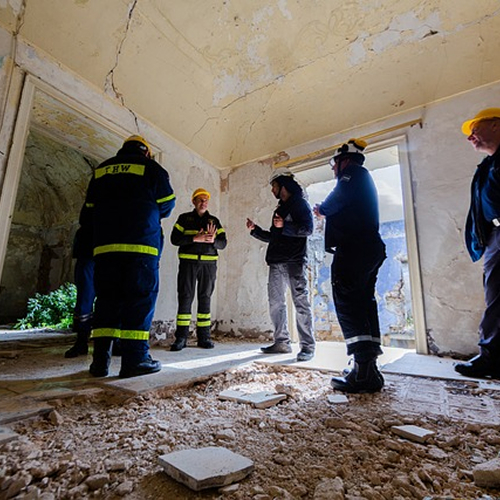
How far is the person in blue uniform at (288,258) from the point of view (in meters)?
2.75

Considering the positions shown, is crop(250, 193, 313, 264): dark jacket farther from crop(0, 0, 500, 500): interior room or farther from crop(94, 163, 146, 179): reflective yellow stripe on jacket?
crop(94, 163, 146, 179): reflective yellow stripe on jacket

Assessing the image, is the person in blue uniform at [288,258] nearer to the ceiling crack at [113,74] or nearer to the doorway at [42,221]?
the ceiling crack at [113,74]

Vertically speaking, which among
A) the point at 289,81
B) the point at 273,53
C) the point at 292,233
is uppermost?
the point at 273,53

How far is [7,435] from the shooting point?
971 mm

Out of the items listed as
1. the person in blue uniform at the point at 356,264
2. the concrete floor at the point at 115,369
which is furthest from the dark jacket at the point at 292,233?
the concrete floor at the point at 115,369

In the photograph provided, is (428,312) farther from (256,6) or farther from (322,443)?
(256,6)

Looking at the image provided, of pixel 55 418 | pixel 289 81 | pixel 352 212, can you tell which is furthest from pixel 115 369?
pixel 289 81

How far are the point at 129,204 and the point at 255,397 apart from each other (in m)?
1.35

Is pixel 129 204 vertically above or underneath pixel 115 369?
above

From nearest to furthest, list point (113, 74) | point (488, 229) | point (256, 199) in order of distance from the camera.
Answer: point (488, 229)
point (113, 74)
point (256, 199)

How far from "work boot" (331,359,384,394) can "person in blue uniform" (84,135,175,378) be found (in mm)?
1130

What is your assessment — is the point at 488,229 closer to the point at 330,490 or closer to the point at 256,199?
the point at 330,490

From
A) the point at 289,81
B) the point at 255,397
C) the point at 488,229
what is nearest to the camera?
the point at 255,397

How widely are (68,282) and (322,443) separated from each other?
279 inches
